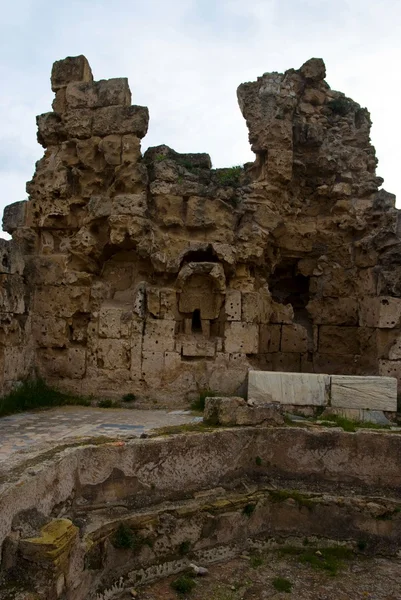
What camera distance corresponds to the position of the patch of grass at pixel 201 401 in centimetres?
847

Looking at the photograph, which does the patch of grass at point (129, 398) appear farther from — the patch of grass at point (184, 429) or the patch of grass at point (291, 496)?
the patch of grass at point (291, 496)

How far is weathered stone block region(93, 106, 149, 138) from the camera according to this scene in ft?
30.6

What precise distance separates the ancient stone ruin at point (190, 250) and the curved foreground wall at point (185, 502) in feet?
7.64

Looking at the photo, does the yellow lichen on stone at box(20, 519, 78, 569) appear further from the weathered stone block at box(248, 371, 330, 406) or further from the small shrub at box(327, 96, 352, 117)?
the small shrub at box(327, 96, 352, 117)

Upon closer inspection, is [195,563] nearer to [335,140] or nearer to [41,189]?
[41,189]

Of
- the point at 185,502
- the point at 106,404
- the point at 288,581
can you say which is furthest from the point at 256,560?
the point at 106,404

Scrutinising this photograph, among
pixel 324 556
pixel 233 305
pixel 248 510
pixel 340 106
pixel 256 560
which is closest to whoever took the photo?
pixel 256 560

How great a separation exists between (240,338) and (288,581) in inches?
166

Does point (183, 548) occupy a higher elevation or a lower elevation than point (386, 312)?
lower

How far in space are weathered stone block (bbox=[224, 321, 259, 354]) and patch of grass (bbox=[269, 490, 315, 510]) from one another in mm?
2936

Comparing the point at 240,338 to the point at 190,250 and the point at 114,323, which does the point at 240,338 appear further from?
the point at 114,323

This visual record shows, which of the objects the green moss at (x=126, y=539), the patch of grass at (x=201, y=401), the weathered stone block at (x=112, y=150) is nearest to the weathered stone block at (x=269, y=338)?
the patch of grass at (x=201, y=401)

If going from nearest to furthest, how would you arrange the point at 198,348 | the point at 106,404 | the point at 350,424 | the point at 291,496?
the point at 291,496 < the point at 350,424 < the point at 106,404 < the point at 198,348

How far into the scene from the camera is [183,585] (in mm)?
5250
